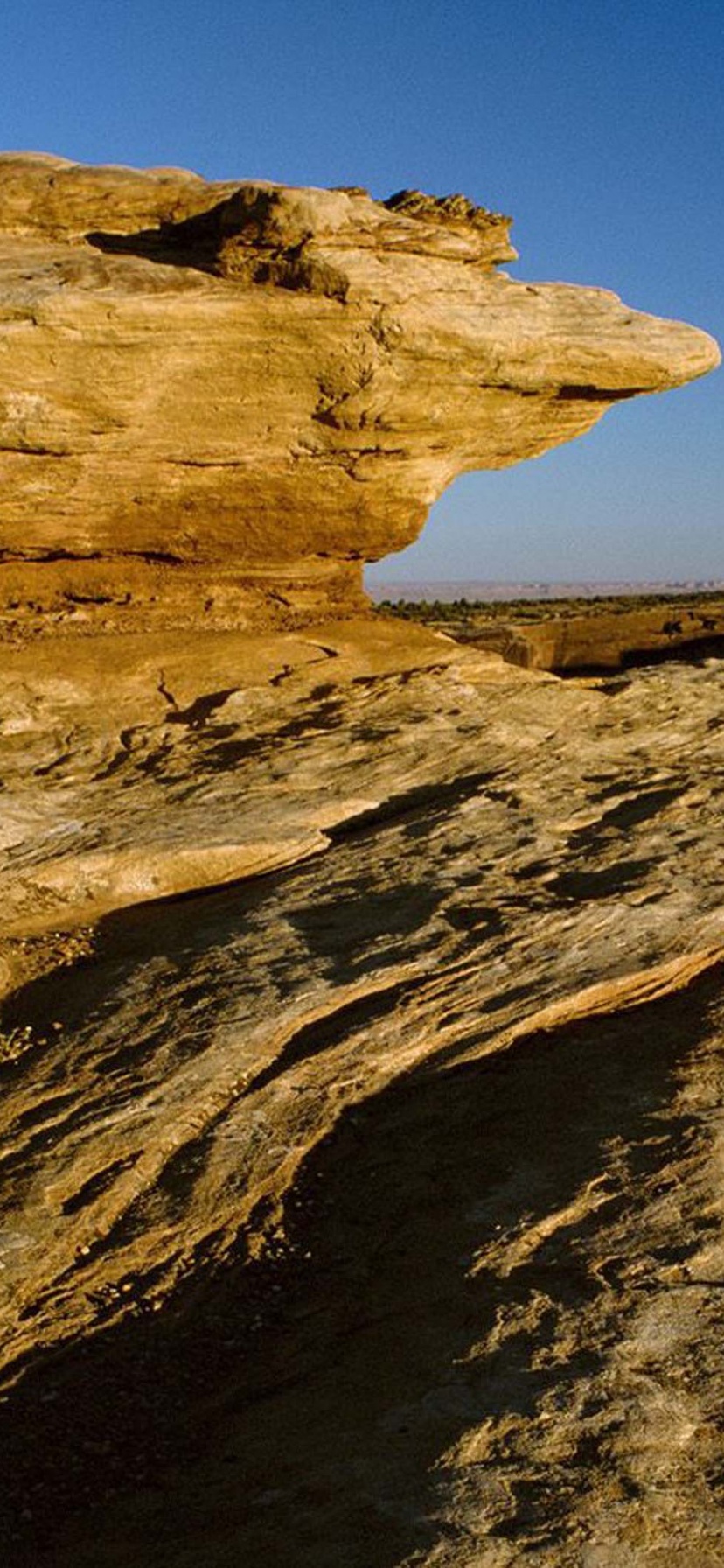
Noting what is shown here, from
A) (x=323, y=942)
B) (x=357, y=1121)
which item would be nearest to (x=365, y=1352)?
(x=357, y=1121)

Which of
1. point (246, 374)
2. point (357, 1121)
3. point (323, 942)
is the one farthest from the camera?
point (246, 374)

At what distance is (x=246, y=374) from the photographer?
1342 cm

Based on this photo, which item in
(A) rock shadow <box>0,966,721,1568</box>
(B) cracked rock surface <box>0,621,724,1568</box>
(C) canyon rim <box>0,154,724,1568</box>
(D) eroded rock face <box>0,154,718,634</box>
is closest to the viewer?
(A) rock shadow <box>0,966,721,1568</box>

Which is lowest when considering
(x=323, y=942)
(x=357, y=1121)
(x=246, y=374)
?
(x=357, y=1121)

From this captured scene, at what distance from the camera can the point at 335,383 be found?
45.0ft

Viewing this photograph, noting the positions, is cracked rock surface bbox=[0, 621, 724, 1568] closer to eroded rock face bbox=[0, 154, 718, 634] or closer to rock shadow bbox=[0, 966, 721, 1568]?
rock shadow bbox=[0, 966, 721, 1568]

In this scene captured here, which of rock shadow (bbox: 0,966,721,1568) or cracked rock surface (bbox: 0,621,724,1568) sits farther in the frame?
cracked rock surface (bbox: 0,621,724,1568)

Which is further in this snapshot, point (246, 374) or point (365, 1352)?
point (246, 374)

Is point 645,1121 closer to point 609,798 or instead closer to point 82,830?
point 609,798

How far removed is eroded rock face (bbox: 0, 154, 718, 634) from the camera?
500 inches

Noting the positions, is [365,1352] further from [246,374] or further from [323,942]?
[246,374]

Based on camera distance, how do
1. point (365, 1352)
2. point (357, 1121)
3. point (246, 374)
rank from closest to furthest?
point (365, 1352), point (357, 1121), point (246, 374)

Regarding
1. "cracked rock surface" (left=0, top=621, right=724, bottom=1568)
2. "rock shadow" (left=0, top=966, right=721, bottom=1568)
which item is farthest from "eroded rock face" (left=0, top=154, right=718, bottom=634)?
"rock shadow" (left=0, top=966, right=721, bottom=1568)

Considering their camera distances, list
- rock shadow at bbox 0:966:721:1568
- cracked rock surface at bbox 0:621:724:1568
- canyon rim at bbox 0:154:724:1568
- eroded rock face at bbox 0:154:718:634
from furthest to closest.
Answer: eroded rock face at bbox 0:154:718:634
canyon rim at bbox 0:154:724:1568
cracked rock surface at bbox 0:621:724:1568
rock shadow at bbox 0:966:721:1568
